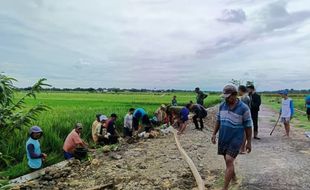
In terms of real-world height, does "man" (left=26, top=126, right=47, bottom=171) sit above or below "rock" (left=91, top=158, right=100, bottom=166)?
above

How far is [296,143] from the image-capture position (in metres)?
12.1

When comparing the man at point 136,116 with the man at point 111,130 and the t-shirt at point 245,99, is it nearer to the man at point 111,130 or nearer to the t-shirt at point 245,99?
the man at point 111,130

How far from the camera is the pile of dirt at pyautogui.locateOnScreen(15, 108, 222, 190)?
7768 millimetres

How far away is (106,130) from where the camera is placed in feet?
45.9

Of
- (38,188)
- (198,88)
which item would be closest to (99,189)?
(38,188)

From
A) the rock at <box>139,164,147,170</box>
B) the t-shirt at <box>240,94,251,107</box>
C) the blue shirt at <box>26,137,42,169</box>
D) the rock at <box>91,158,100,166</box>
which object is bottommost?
the rock at <box>91,158,100,166</box>

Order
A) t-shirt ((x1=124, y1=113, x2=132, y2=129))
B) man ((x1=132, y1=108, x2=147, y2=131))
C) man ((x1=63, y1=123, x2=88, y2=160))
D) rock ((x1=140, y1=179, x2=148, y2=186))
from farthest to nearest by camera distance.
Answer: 1. man ((x1=132, y1=108, x2=147, y2=131))
2. t-shirt ((x1=124, y1=113, x2=132, y2=129))
3. man ((x1=63, y1=123, x2=88, y2=160))
4. rock ((x1=140, y1=179, x2=148, y2=186))

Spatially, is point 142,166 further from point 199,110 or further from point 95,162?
point 199,110

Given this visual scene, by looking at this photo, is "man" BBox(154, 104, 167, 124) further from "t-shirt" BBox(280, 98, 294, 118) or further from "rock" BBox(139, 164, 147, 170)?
"rock" BBox(139, 164, 147, 170)

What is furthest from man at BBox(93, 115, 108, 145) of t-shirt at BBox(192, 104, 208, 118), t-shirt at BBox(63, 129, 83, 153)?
t-shirt at BBox(192, 104, 208, 118)

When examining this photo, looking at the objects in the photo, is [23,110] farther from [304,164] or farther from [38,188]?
[304,164]

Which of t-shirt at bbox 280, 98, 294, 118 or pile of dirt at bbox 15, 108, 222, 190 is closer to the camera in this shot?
pile of dirt at bbox 15, 108, 222, 190

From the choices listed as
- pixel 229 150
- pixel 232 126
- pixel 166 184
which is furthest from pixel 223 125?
pixel 166 184

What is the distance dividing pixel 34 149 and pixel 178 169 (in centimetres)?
350
